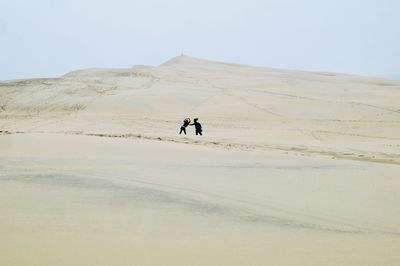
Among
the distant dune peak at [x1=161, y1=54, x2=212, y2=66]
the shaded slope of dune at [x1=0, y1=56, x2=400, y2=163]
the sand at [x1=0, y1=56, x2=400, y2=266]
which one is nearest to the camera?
the sand at [x1=0, y1=56, x2=400, y2=266]

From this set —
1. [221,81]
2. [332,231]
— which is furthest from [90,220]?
[221,81]

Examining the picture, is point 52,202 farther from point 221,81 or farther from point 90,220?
point 221,81

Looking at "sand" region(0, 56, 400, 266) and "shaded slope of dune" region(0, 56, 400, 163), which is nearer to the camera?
"sand" region(0, 56, 400, 266)

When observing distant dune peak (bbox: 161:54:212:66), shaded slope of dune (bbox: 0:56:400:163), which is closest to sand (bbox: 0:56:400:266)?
shaded slope of dune (bbox: 0:56:400:163)

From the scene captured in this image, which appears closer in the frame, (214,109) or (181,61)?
(214,109)

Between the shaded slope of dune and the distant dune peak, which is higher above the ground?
the distant dune peak

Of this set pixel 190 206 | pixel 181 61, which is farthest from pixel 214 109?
pixel 181 61

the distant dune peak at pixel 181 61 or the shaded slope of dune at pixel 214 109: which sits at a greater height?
the distant dune peak at pixel 181 61

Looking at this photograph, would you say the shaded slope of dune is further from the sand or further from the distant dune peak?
the distant dune peak

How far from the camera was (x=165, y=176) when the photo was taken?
6.45 m

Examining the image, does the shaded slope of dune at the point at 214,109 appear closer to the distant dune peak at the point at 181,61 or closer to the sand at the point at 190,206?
the sand at the point at 190,206

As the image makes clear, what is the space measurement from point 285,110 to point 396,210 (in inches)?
783

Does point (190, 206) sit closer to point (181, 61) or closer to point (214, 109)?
point (214, 109)

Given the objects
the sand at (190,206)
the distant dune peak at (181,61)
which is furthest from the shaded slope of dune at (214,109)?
the distant dune peak at (181,61)
